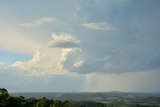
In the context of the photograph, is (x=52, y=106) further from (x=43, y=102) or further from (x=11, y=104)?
(x=11, y=104)

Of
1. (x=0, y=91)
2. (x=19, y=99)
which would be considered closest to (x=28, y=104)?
(x=19, y=99)

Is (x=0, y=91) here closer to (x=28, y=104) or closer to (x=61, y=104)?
(x=28, y=104)

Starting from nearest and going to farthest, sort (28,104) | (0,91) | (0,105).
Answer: (0,105), (28,104), (0,91)

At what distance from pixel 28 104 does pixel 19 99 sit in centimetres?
693

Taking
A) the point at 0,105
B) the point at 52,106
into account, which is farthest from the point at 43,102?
the point at 0,105

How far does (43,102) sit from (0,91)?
95.2 feet

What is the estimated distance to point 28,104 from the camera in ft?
552

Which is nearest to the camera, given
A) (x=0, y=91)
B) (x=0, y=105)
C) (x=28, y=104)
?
(x=0, y=105)

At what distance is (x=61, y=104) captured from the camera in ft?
559

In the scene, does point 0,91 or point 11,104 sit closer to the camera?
point 11,104

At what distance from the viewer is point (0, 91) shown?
182 meters

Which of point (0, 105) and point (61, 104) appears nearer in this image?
point (0, 105)

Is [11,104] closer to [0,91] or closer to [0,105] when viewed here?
[0,105]

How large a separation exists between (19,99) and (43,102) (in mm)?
14071
